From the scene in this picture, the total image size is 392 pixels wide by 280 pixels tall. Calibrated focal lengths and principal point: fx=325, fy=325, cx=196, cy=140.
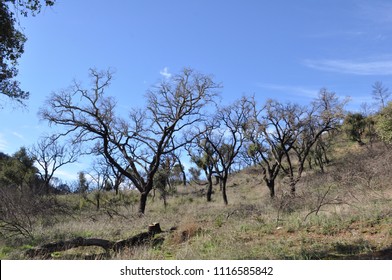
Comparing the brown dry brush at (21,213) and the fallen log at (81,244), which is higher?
the brown dry brush at (21,213)

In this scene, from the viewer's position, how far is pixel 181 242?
31.4 feet

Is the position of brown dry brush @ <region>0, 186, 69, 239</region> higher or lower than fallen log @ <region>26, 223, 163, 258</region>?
higher

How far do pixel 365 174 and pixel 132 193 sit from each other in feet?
95.4

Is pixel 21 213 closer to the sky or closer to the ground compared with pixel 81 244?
closer to the sky

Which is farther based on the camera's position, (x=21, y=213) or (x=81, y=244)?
(x=21, y=213)

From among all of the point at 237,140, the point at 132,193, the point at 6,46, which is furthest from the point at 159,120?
the point at 132,193

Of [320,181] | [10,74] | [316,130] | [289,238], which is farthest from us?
[316,130]

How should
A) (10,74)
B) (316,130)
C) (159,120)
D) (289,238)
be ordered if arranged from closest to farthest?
(289,238) < (10,74) < (159,120) < (316,130)

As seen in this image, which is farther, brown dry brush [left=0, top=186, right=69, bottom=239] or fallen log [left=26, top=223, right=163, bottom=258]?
brown dry brush [left=0, top=186, right=69, bottom=239]

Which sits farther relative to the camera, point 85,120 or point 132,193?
point 132,193

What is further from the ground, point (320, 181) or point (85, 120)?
point (85, 120)

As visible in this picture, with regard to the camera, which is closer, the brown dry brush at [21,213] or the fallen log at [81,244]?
the fallen log at [81,244]

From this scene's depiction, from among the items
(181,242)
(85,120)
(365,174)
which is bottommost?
(181,242)

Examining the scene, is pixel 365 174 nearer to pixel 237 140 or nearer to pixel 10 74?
pixel 237 140
